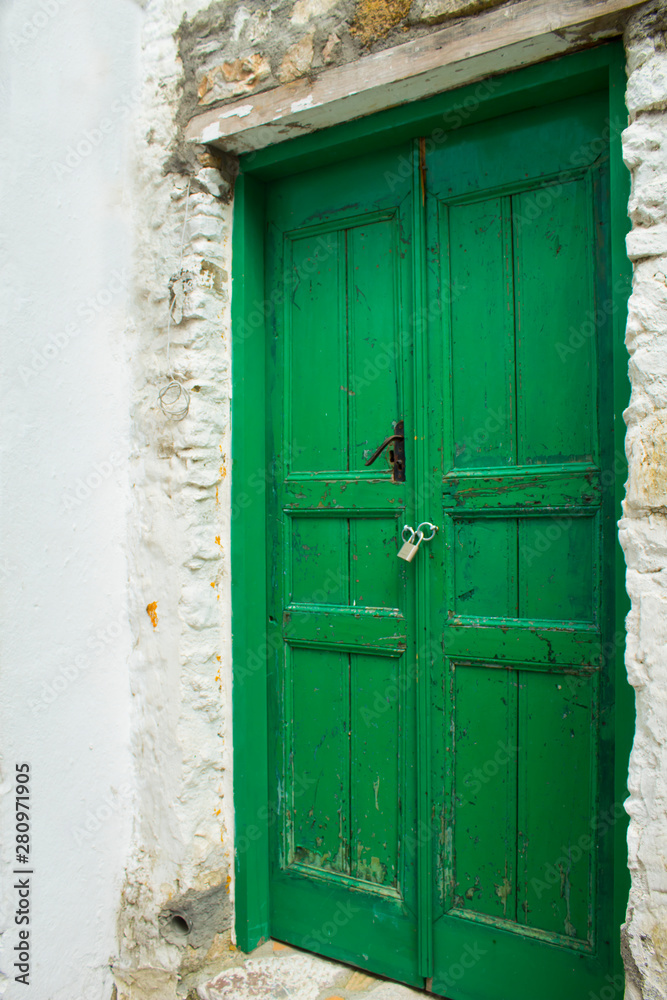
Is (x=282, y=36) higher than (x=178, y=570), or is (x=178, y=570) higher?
(x=282, y=36)

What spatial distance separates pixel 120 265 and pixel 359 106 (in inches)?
37.3

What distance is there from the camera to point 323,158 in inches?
83.4

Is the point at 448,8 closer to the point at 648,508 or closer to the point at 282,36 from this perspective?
the point at 282,36

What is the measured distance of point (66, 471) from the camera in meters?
2.07

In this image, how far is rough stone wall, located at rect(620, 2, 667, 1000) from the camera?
1.34 m

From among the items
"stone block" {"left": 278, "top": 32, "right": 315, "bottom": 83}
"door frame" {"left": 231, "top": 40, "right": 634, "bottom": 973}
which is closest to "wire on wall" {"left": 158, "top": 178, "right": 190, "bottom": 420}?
"door frame" {"left": 231, "top": 40, "right": 634, "bottom": 973}

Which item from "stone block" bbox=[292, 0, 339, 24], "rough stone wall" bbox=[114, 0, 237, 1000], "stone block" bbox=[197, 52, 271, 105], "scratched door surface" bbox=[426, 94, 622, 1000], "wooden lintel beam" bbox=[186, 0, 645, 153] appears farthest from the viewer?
"rough stone wall" bbox=[114, 0, 237, 1000]

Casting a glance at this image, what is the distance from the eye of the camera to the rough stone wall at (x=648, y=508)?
134 centimetres

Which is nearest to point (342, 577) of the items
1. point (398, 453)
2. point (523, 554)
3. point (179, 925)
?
point (398, 453)

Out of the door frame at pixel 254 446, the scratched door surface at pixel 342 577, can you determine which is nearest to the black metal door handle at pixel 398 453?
the scratched door surface at pixel 342 577

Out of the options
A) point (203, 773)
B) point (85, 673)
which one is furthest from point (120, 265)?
point (203, 773)

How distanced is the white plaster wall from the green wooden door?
54 cm

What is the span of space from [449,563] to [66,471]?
1.23 metres

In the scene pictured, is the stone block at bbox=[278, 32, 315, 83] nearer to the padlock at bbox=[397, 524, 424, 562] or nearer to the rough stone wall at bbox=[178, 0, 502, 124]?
the rough stone wall at bbox=[178, 0, 502, 124]
